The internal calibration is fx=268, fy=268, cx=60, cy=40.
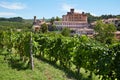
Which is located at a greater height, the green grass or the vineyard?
the vineyard

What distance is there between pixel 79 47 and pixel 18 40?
20.1 feet

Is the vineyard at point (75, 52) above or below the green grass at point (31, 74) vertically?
above

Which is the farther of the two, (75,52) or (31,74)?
(75,52)

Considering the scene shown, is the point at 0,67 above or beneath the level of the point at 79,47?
beneath

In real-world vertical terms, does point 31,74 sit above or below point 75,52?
below

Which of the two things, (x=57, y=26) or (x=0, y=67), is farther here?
(x=57, y=26)

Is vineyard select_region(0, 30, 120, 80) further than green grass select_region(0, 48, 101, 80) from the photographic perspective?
No

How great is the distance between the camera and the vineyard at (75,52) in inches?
466

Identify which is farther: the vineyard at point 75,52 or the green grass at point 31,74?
the green grass at point 31,74

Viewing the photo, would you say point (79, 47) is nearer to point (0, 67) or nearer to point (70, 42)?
point (70, 42)

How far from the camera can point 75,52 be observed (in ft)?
54.7

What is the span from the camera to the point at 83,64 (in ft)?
51.6

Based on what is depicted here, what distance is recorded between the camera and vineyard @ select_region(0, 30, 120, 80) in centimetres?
1184

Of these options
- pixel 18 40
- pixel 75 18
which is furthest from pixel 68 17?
pixel 18 40
